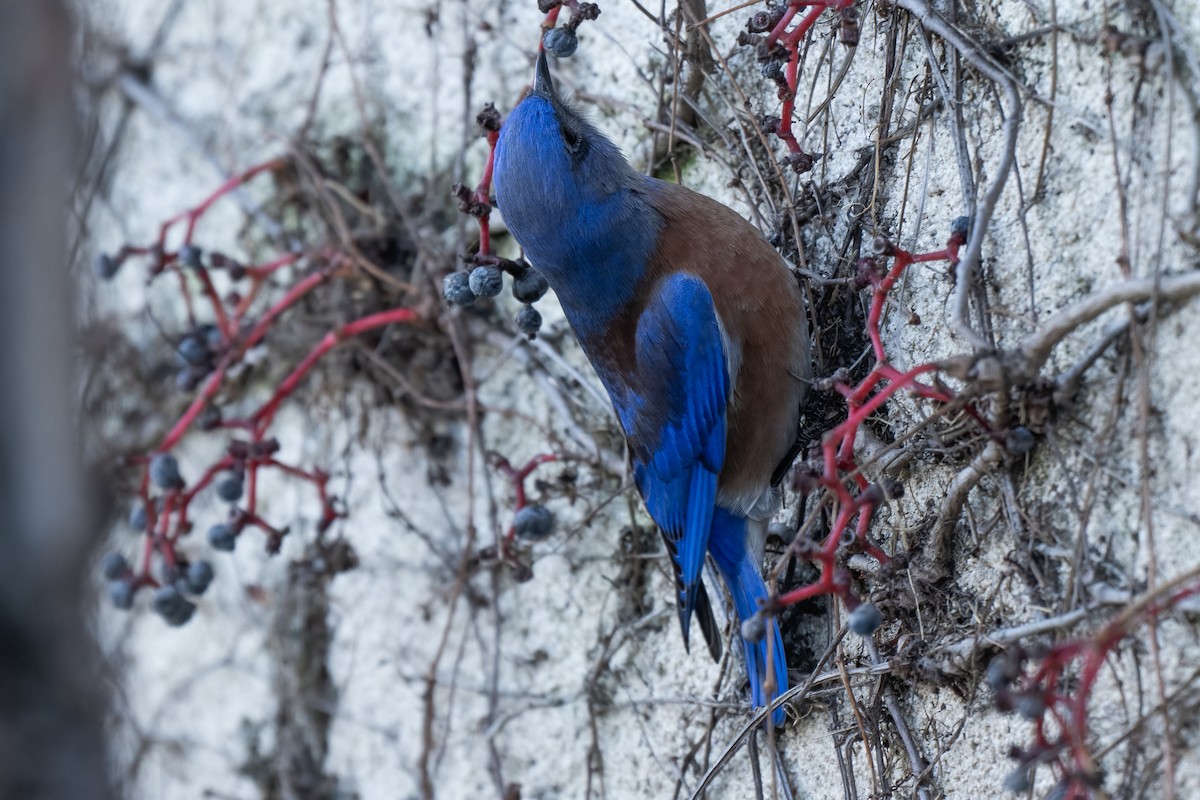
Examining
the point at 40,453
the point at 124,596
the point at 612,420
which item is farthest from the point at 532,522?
the point at 40,453

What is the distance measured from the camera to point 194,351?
10.9 ft

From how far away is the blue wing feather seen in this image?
8.54ft

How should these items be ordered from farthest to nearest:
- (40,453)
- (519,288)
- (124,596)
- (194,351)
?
(40,453)
(194,351)
(124,596)
(519,288)

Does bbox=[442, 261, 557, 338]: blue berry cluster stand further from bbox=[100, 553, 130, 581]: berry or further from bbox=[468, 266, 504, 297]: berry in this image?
bbox=[100, 553, 130, 581]: berry

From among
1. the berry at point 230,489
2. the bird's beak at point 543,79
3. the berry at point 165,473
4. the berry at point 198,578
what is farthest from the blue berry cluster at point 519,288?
the berry at point 198,578

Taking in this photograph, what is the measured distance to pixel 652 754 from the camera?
283 centimetres

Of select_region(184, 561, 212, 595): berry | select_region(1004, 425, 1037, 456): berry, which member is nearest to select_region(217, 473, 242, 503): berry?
select_region(184, 561, 212, 595): berry

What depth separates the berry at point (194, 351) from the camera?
330cm

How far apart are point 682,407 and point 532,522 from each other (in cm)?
45

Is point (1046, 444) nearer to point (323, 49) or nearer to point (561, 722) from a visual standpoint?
point (561, 722)

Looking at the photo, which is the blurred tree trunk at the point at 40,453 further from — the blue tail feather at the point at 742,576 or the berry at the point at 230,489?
the blue tail feather at the point at 742,576

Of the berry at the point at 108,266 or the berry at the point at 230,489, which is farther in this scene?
the berry at the point at 108,266

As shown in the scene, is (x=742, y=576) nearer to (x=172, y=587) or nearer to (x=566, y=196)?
(x=566, y=196)

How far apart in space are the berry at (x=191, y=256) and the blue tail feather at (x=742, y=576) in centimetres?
161
